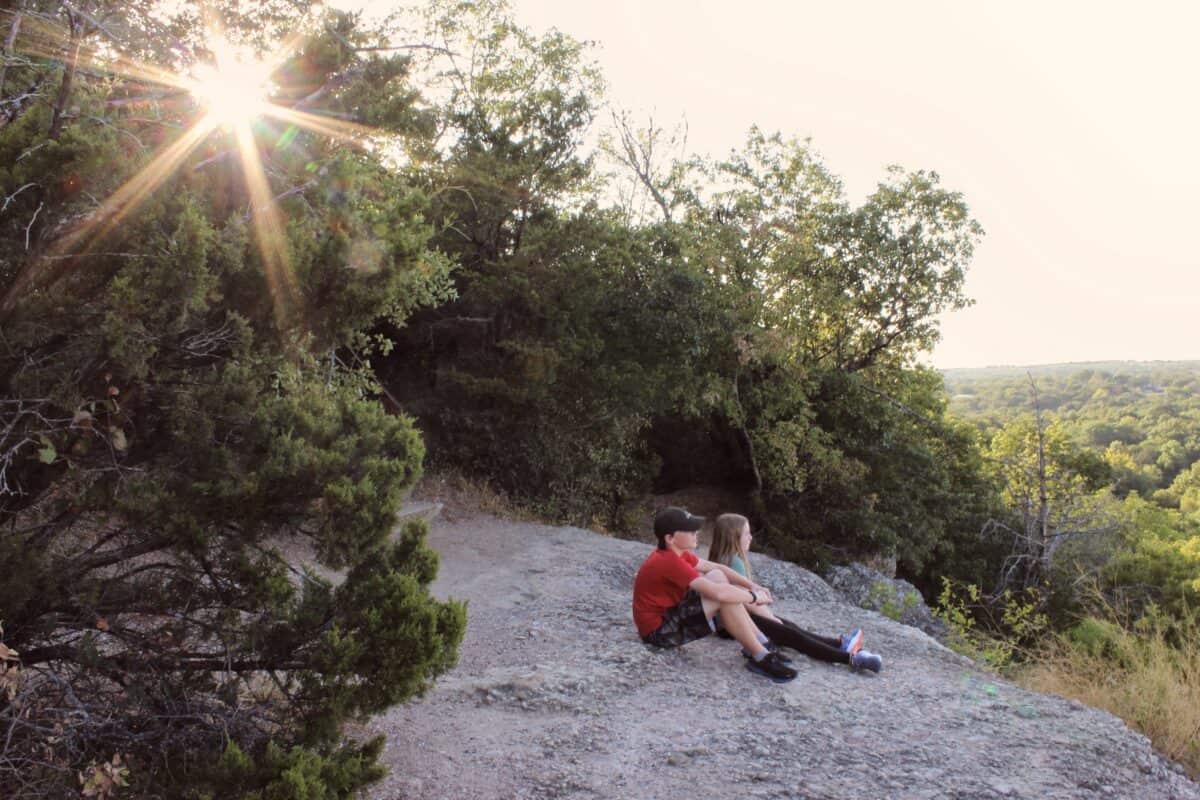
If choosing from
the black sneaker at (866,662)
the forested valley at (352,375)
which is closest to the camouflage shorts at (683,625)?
the black sneaker at (866,662)

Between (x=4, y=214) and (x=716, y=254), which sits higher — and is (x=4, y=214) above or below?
below

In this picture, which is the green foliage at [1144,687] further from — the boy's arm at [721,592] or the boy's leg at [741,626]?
the boy's arm at [721,592]

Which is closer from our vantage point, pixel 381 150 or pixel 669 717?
pixel 669 717

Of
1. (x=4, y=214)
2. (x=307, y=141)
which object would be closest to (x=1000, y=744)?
(x=4, y=214)

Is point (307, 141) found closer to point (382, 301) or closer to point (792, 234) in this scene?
point (382, 301)

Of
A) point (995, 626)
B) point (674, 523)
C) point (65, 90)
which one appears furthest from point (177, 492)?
point (995, 626)

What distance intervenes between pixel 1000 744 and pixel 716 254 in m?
10.2

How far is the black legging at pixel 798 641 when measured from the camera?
5969 millimetres

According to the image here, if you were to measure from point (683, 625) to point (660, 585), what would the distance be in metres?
0.33

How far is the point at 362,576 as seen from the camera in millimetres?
3764

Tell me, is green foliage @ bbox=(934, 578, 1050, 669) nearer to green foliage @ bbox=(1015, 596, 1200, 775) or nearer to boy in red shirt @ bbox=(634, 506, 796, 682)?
green foliage @ bbox=(1015, 596, 1200, 775)

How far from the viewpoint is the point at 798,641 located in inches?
236

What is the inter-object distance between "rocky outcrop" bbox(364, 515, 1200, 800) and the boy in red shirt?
17 cm

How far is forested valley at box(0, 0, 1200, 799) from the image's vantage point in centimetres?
343
